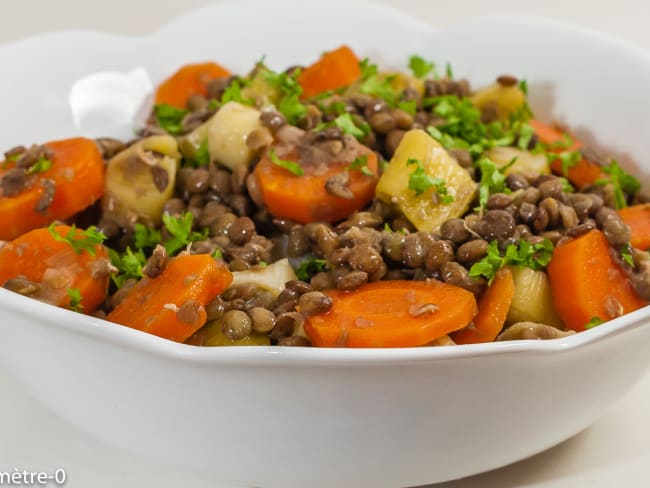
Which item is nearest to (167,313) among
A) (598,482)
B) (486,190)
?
(486,190)

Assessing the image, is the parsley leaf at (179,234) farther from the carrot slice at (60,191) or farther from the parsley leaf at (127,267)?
the carrot slice at (60,191)

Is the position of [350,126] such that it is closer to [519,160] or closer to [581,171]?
[519,160]

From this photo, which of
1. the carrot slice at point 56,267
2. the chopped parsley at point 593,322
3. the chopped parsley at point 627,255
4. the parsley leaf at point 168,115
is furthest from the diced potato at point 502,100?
the carrot slice at point 56,267

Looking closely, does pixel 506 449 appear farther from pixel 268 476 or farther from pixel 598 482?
pixel 268 476

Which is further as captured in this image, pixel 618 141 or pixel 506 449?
pixel 618 141

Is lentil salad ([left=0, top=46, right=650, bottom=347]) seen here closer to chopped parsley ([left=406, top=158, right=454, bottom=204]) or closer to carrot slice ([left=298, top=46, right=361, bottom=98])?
chopped parsley ([left=406, top=158, right=454, bottom=204])

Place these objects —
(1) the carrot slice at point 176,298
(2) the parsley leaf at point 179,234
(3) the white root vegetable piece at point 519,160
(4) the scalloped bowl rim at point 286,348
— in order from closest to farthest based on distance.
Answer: (4) the scalloped bowl rim at point 286,348, (1) the carrot slice at point 176,298, (2) the parsley leaf at point 179,234, (3) the white root vegetable piece at point 519,160
